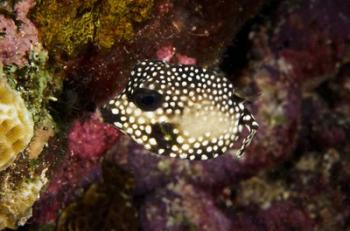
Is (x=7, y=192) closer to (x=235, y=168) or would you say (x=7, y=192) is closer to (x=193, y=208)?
(x=193, y=208)

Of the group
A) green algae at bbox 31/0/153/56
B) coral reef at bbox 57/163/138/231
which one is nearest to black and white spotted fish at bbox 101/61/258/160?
green algae at bbox 31/0/153/56

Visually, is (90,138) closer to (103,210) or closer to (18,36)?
(103,210)

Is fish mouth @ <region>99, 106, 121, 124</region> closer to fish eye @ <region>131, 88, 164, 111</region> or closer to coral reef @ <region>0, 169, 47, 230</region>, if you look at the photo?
fish eye @ <region>131, 88, 164, 111</region>

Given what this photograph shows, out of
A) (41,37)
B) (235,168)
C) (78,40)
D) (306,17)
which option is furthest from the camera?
(306,17)

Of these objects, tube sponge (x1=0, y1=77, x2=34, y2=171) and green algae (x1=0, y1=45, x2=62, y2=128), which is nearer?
tube sponge (x1=0, y1=77, x2=34, y2=171)

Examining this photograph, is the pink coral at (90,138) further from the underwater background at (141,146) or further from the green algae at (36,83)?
the green algae at (36,83)

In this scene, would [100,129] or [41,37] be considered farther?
[100,129]

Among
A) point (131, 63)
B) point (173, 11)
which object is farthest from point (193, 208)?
point (173, 11)
